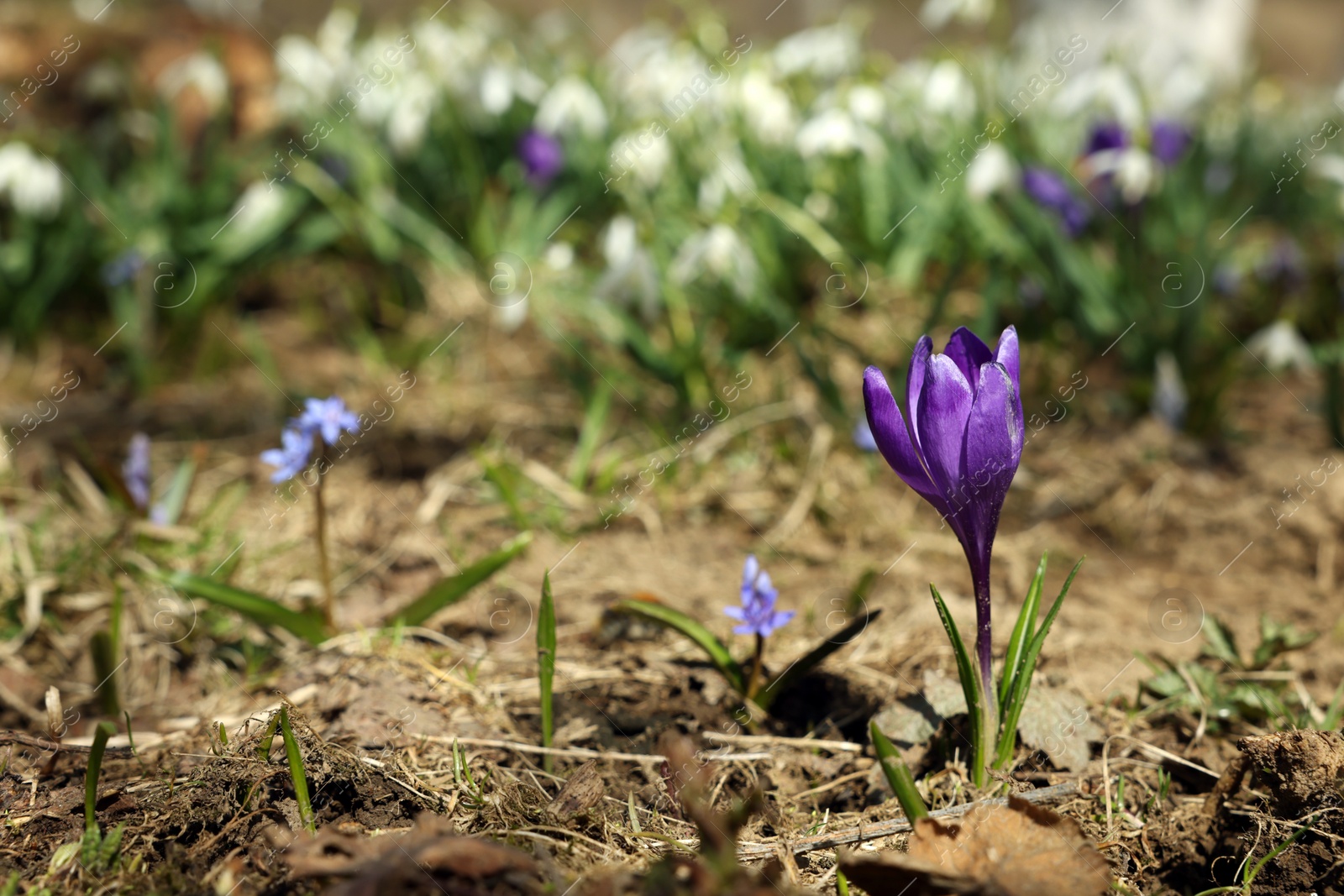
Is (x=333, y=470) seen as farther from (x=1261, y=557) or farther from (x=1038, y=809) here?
(x=1261, y=557)

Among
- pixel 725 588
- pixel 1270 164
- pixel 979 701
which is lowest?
pixel 979 701

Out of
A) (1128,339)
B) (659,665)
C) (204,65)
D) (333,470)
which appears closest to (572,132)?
(204,65)

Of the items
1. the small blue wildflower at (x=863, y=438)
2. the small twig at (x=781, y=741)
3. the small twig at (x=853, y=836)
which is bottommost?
the small twig at (x=853, y=836)

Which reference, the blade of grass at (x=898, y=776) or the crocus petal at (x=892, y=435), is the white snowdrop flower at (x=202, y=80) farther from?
the blade of grass at (x=898, y=776)

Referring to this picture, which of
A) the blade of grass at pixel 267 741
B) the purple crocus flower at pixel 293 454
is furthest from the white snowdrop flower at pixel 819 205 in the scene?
the blade of grass at pixel 267 741

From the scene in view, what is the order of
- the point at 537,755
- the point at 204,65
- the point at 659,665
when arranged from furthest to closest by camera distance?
the point at 204,65
the point at 659,665
the point at 537,755

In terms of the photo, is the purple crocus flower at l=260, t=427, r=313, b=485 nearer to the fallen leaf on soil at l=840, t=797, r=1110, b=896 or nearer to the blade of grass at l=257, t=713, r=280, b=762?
the blade of grass at l=257, t=713, r=280, b=762
